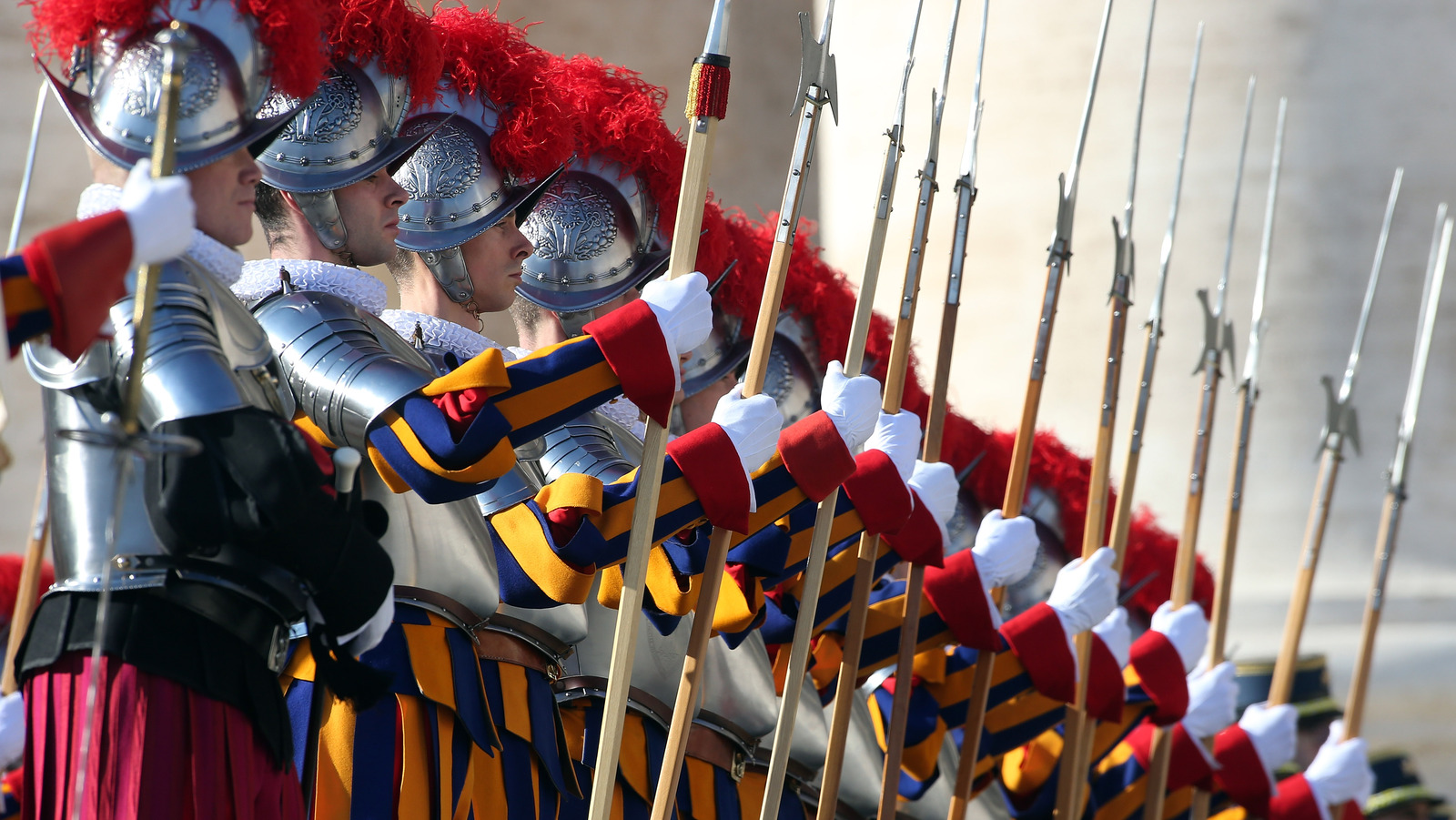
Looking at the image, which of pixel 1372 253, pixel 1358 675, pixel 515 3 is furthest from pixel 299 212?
pixel 1372 253

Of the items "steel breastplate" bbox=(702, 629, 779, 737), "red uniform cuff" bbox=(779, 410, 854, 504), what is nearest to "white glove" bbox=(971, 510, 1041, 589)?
"steel breastplate" bbox=(702, 629, 779, 737)

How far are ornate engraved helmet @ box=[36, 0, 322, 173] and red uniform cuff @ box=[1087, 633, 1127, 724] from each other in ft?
9.64

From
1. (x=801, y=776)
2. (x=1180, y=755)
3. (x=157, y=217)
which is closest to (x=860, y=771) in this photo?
(x=801, y=776)

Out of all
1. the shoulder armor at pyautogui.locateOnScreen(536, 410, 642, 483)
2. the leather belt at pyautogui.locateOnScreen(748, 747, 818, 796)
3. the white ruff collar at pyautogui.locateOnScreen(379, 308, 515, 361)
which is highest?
the white ruff collar at pyautogui.locateOnScreen(379, 308, 515, 361)

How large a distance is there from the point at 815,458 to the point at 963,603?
986mm

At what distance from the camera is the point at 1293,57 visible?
800cm

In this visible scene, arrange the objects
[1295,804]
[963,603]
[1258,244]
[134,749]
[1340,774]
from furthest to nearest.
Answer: [1258,244] < [1340,774] < [1295,804] < [963,603] < [134,749]

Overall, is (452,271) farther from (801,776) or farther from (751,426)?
(801,776)

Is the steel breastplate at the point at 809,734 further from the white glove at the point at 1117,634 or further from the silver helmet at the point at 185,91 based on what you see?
the silver helmet at the point at 185,91

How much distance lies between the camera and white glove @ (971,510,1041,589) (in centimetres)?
454

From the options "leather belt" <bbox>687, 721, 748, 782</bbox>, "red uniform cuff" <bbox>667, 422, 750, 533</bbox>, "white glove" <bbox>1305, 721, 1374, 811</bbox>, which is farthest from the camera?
"white glove" <bbox>1305, 721, 1374, 811</bbox>

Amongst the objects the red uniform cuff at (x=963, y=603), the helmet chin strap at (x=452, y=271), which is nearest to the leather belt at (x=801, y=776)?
the red uniform cuff at (x=963, y=603)

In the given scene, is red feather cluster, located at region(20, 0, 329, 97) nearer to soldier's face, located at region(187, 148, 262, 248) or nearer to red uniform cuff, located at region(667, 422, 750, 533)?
soldier's face, located at region(187, 148, 262, 248)

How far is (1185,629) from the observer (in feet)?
17.1
